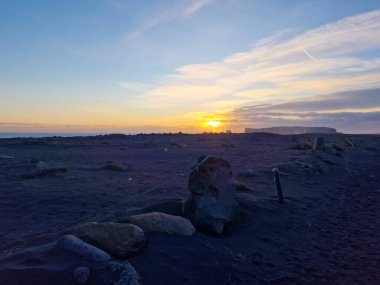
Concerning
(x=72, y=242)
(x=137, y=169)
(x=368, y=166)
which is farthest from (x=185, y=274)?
(x=368, y=166)

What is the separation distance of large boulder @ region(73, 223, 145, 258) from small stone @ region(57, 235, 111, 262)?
0.79 ft

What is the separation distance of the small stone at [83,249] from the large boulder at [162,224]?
4.41 ft

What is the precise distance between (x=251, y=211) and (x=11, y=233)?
17.2 ft

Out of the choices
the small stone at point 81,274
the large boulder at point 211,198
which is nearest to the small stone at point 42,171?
the large boulder at point 211,198

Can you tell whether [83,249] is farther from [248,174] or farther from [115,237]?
[248,174]

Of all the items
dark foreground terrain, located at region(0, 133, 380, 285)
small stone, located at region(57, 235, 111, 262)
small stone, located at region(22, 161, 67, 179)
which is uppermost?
small stone, located at region(22, 161, 67, 179)

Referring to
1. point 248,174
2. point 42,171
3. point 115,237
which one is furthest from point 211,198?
point 42,171

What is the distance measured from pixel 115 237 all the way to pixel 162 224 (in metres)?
1.25

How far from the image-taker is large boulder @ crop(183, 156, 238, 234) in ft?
26.0

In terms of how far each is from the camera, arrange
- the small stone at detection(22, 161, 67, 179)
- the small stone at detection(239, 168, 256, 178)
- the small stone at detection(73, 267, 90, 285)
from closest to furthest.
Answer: the small stone at detection(73, 267, 90, 285) < the small stone at detection(22, 161, 67, 179) < the small stone at detection(239, 168, 256, 178)

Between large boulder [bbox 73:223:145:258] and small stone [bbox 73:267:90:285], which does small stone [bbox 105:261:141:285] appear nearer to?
small stone [bbox 73:267:90:285]

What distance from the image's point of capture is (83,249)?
5.68 metres

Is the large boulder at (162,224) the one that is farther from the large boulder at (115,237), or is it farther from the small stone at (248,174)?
the small stone at (248,174)

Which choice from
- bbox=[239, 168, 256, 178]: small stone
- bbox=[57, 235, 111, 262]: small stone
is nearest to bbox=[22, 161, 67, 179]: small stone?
bbox=[239, 168, 256, 178]: small stone
